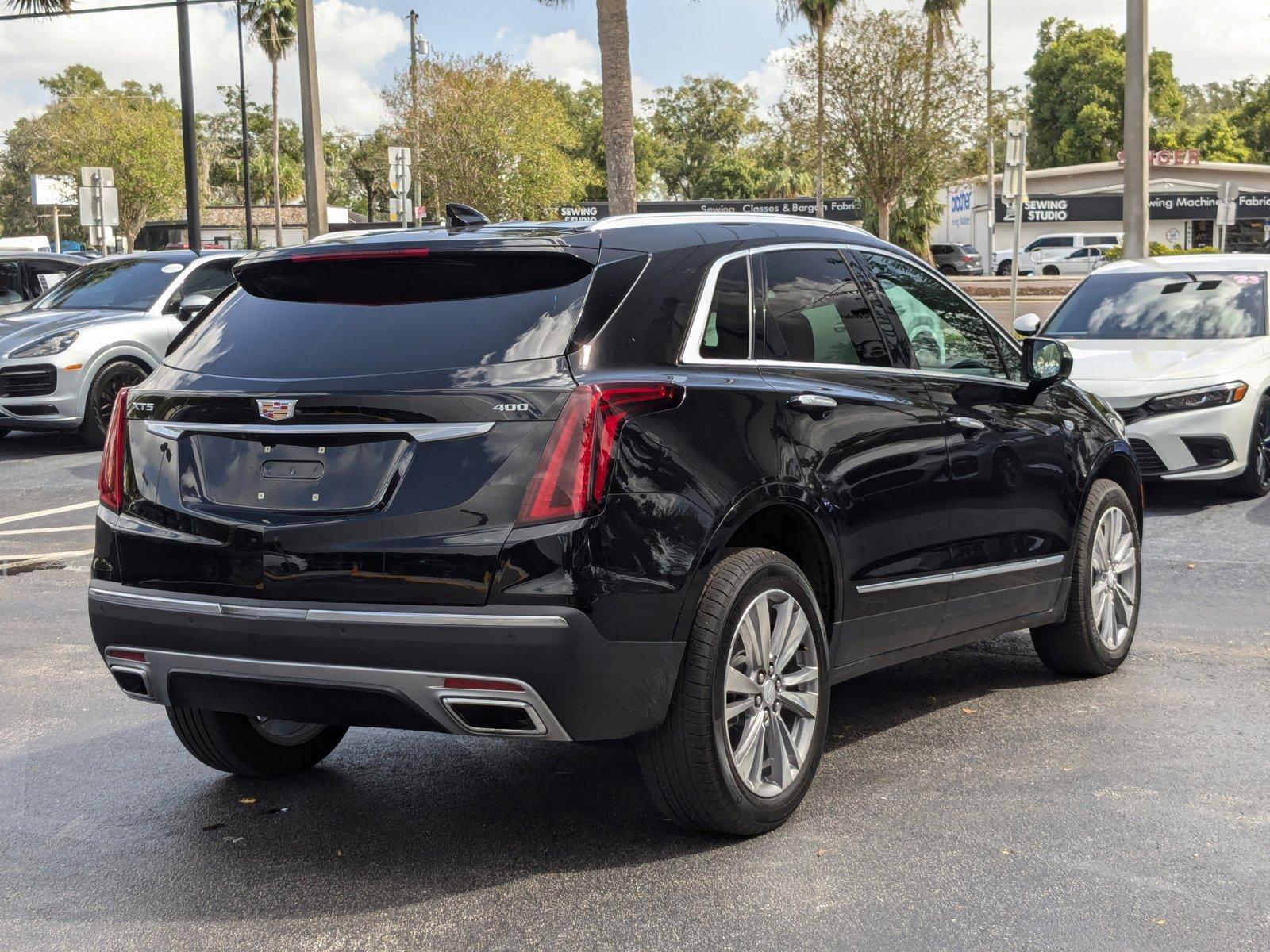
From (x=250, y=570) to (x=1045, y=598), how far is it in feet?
10.7

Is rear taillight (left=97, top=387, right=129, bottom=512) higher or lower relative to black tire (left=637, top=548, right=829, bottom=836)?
higher

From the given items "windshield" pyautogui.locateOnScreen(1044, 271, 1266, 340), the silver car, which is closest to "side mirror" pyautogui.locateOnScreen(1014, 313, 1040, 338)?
"windshield" pyautogui.locateOnScreen(1044, 271, 1266, 340)

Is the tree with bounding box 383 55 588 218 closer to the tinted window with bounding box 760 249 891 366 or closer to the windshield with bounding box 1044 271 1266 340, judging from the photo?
the windshield with bounding box 1044 271 1266 340

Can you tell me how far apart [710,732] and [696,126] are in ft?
318

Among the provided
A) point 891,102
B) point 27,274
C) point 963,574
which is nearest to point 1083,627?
point 963,574

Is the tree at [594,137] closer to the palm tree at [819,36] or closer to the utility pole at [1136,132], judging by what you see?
the palm tree at [819,36]

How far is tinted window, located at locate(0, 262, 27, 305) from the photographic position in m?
20.0

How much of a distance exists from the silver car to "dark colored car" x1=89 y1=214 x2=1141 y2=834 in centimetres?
983

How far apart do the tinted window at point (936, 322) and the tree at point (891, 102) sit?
44692 mm

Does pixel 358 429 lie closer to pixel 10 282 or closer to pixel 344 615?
pixel 344 615

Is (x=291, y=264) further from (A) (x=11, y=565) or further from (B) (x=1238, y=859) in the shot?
(A) (x=11, y=565)

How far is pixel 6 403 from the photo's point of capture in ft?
47.6

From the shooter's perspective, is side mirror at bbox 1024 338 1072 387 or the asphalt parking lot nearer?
the asphalt parking lot

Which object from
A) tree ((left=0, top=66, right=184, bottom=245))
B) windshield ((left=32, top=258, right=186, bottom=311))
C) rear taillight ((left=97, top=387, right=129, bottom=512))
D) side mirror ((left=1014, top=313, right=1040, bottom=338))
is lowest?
rear taillight ((left=97, top=387, right=129, bottom=512))
